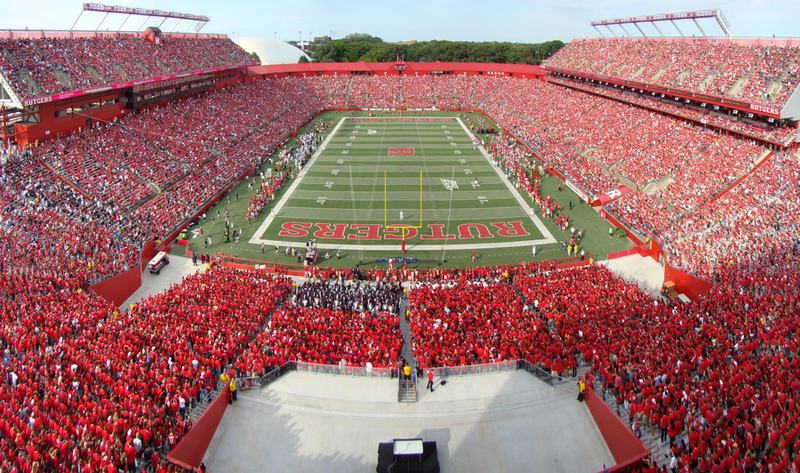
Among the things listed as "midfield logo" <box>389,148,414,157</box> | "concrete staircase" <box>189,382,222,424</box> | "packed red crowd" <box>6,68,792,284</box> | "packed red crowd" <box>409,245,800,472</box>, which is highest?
"packed red crowd" <box>6,68,792,284</box>

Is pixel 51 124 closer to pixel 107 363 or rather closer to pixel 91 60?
pixel 91 60

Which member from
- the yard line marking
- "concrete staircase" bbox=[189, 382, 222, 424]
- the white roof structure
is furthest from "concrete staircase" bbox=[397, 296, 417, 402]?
the white roof structure

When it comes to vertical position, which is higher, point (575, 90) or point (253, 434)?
point (575, 90)

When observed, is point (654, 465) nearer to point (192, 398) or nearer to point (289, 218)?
point (192, 398)

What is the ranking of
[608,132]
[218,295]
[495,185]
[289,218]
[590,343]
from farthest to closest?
[608,132] < [495,185] < [289,218] < [218,295] < [590,343]

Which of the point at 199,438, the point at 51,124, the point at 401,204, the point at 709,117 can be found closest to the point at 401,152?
the point at 401,204

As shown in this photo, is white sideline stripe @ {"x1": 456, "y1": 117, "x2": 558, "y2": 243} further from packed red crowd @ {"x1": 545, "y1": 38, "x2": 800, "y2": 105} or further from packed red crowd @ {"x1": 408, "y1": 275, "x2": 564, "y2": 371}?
packed red crowd @ {"x1": 545, "y1": 38, "x2": 800, "y2": 105}

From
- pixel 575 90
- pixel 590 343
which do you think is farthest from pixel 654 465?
pixel 575 90
